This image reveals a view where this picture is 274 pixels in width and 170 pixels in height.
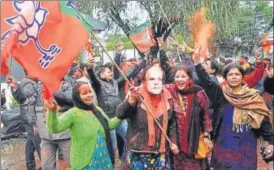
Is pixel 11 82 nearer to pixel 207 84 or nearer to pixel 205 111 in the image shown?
pixel 207 84

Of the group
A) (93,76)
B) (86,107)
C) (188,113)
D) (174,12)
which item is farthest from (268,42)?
(174,12)

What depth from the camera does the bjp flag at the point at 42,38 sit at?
12.2ft

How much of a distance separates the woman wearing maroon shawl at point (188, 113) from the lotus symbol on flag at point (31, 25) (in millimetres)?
1168

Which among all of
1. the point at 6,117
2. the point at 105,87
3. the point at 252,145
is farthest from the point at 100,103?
the point at 6,117

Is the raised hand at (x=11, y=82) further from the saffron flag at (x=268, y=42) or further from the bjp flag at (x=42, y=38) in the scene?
the saffron flag at (x=268, y=42)

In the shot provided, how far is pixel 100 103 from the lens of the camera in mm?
6266

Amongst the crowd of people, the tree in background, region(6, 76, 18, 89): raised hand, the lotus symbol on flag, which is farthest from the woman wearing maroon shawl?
the tree in background

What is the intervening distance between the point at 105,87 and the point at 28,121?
1060mm

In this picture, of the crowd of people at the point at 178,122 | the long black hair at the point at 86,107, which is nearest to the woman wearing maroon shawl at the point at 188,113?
the crowd of people at the point at 178,122

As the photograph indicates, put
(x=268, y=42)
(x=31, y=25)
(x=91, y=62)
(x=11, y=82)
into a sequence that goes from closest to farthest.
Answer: (x=31, y=25), (x=268, y=42), (x=91, y=62), (x=11, y=82)

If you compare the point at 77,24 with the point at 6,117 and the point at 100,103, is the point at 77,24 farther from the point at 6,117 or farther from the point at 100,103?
the point at 6,117

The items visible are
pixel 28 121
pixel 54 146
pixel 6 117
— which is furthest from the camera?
pixel 6 117

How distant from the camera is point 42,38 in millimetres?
A: 3965

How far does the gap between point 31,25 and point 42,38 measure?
0.15 m
